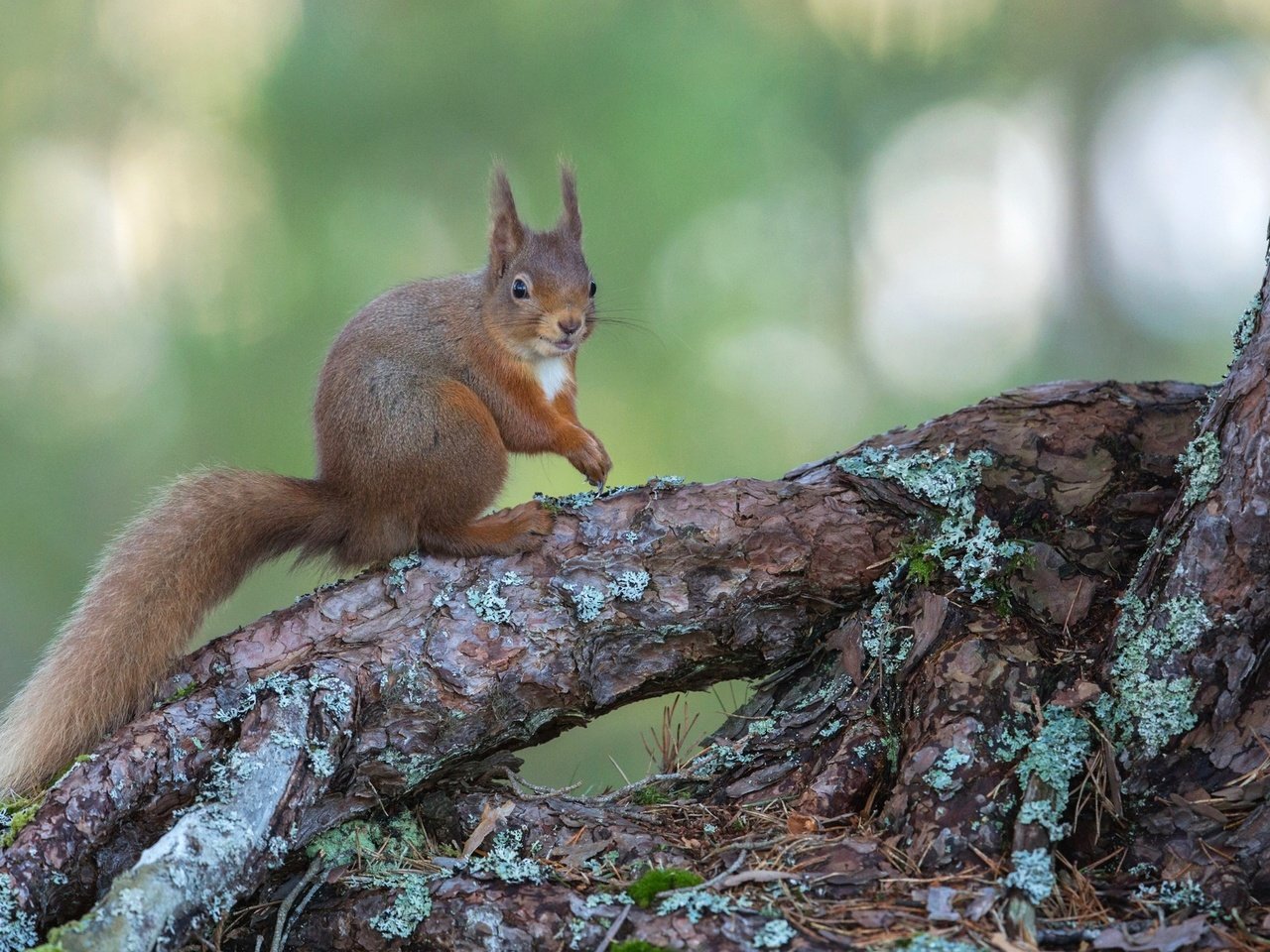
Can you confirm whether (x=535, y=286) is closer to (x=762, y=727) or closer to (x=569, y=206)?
(x=569, y=206)

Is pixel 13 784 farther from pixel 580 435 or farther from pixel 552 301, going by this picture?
pixel 552 301

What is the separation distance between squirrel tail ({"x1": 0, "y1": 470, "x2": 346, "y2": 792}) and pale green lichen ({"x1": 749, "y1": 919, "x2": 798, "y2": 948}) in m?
1.25

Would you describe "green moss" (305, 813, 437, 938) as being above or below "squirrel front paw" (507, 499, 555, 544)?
below

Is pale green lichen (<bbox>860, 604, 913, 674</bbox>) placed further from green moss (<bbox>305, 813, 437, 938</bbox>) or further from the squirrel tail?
the squirrel tail

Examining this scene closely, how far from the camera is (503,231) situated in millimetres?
2838

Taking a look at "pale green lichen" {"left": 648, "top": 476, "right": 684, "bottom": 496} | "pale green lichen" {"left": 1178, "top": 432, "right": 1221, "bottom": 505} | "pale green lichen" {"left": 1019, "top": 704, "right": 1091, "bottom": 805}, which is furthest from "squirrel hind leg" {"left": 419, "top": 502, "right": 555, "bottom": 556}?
"pale green lichen" {"left": 1178, "top": 432, "right": 1221, "bottom": 505}

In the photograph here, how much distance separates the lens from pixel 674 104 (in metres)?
4.05

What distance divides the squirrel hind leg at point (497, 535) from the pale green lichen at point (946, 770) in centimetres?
90

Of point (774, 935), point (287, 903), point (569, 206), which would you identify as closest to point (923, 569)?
point (774, 935)

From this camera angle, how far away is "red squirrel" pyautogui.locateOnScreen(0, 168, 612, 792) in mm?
2098

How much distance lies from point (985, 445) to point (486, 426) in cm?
111

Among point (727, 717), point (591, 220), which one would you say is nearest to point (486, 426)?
point (727, 717)

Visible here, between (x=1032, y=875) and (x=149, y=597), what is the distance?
169cm

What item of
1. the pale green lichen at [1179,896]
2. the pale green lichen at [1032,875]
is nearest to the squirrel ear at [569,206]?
the pale green lichen at [1032,875]
